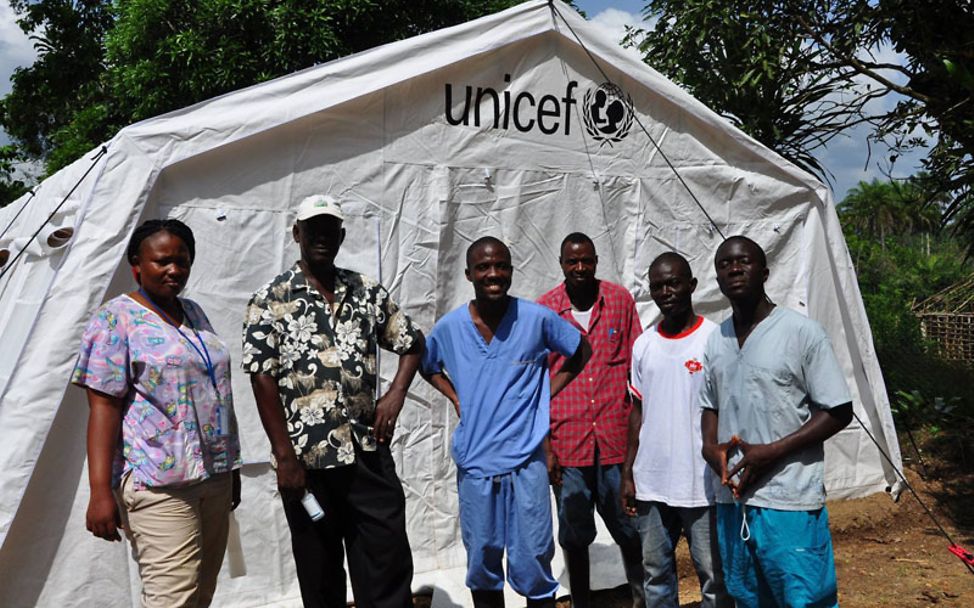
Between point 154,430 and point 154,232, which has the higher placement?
point 154,232

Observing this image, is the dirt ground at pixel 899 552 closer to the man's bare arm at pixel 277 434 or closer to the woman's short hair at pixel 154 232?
the man's bare arm at pixel 277 434

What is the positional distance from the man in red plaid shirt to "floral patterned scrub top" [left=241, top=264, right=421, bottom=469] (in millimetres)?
1020

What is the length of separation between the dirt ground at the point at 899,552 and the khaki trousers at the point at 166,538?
1875mm

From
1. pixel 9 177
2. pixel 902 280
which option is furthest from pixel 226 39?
pixel 902 280

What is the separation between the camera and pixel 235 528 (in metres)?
3.18

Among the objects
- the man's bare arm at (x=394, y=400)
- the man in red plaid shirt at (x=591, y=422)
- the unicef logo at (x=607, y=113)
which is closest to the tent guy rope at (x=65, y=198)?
the man's bare arm at (x=394, y=400)

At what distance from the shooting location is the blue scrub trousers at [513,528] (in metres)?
3.15

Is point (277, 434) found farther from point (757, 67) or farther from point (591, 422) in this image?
point (757, 67)

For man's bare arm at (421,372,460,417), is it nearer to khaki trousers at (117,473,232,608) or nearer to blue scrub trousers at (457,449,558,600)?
blue scrub trousers at (457,449,558,600)

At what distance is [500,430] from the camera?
317 cm

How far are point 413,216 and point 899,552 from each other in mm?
3589

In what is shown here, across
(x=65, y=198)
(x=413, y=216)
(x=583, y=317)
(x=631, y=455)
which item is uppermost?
(x=413, y=216)

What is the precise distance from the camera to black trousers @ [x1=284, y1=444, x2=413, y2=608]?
300 cm

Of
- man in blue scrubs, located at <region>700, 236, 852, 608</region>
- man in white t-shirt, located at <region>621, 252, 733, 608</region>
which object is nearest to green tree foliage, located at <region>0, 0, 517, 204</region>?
man in white t-shirt, located at <region>621, 252, 733, 608</region>
